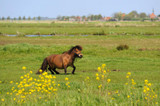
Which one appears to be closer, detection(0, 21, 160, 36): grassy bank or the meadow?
the meadow

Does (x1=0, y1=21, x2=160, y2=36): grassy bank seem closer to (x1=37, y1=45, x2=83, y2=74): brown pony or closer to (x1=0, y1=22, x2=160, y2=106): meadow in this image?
(x1=0, y1=22, x2=160, y2=106): meadow

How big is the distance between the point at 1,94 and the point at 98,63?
36.6 ft

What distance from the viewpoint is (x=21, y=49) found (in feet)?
94.1

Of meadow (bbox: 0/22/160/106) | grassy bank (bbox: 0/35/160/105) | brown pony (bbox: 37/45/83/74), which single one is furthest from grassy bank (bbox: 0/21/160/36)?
brown pony (bbox: 37/45/83/74)

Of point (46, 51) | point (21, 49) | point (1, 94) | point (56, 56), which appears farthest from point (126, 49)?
point (1, 94)

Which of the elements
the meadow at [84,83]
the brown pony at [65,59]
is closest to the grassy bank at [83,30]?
the meadow at [84,83]

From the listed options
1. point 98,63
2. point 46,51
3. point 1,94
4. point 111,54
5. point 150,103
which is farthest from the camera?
point 46,51

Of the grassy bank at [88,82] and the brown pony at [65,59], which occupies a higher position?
the brown pony at [65,59]

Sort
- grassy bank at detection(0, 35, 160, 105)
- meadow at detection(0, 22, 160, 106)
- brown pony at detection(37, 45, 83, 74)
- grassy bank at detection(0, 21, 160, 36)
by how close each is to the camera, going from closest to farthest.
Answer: meadow at detection(0, 22, 160, 106)
grassy bank at detection(0, 35, 160, 105)
brown pony at detection(37, 45, 83, 74)
grassy bank at detection(0, 21, 160, 36)

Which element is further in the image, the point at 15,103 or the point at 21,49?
the point at 21,49

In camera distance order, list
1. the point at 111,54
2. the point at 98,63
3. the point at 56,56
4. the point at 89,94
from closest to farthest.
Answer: the point at 89,94 → the point at 56,56 → the point at 98,63 → the point at 111,54

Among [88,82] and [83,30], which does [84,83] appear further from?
[83,30]

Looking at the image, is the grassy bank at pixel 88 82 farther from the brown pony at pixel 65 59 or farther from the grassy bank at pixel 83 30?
the grassy bank at pixel 83 30

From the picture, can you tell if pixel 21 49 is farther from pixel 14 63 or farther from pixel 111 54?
pixel 111 54
